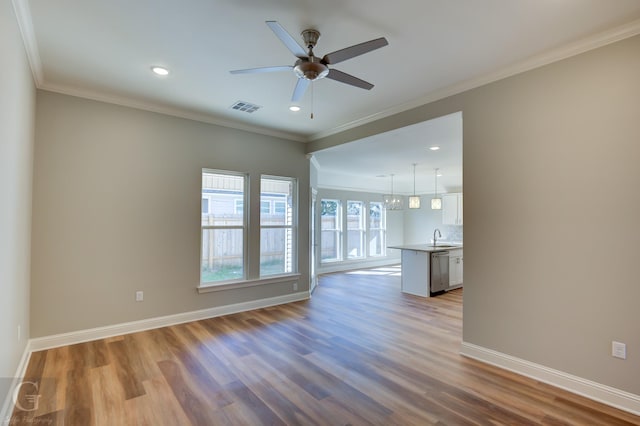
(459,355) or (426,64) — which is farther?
(459,355)

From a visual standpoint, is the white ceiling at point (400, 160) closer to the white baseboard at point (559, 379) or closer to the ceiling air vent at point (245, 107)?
the ceiling air vent at point (245, 107)

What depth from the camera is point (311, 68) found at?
233 centimetres

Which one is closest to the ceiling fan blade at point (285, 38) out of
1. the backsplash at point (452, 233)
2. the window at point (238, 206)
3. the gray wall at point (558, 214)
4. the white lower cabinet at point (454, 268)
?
the gray wall at point (558, 214)

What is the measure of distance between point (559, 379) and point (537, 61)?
9.14ft

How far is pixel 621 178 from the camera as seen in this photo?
7.86 feet

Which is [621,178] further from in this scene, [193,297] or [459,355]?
[193,297]

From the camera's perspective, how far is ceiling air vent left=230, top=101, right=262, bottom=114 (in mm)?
3994

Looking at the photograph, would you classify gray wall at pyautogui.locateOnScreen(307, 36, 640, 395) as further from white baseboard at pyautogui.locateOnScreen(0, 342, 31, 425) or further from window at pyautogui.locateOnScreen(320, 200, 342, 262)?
window at pyautogui.locateOnScreen(320, 200, 342, 262)

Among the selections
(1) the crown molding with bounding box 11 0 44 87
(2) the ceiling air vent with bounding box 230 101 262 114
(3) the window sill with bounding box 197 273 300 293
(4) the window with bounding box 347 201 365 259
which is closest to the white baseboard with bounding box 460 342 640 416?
(3) the window sill with bounding box 197 273 300 293

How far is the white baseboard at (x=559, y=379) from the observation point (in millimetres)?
2334

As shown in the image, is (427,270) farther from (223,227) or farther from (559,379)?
(223,227)

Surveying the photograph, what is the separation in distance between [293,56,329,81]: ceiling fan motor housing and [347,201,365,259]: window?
23.0ft

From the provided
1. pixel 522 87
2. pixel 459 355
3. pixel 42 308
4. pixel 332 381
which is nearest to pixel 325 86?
pixel 522 87

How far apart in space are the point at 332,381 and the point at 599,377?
2.14 m
